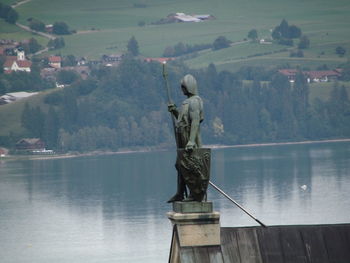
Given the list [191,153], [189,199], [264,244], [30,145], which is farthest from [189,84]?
[30,145]

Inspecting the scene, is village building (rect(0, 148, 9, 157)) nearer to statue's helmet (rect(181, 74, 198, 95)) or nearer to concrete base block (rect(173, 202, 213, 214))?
statue's helmet (rect(181, 74, 198, 95))

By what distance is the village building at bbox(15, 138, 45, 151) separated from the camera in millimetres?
186125

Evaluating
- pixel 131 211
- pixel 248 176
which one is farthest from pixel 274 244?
pixel 248 176

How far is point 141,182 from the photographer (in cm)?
12638

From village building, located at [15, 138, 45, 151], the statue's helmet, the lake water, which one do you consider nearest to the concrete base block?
the statue's helmet

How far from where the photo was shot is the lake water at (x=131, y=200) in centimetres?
6869

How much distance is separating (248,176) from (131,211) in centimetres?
3748

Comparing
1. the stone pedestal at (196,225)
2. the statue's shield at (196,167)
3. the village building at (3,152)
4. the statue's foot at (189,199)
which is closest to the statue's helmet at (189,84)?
the statue's shield at (196,167)

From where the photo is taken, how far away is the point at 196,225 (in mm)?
11797

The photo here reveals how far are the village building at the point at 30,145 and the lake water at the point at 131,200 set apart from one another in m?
12.6

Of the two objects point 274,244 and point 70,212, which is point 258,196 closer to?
point 70,212

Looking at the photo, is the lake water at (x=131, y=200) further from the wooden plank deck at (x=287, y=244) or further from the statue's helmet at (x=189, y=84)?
the statue's helmet at (x=189, y=84)

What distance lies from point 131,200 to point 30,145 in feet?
285

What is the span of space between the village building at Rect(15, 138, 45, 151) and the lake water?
12.6m
